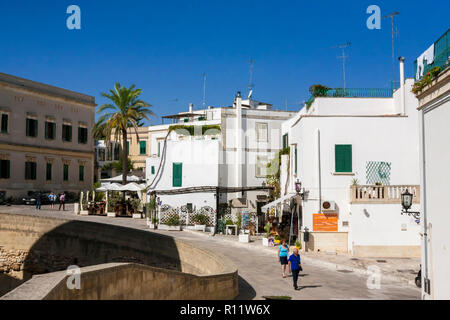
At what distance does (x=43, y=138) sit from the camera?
4666cm

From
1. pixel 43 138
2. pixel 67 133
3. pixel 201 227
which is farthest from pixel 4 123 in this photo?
pixel 201 227

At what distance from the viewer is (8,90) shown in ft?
142

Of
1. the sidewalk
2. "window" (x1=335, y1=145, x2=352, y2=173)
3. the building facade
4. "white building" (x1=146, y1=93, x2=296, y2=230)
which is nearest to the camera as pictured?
the sidewalk

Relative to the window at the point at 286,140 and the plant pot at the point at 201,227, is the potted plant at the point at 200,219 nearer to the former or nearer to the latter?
the plant pot at the point at 201,227

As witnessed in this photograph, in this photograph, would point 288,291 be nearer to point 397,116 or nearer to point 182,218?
point 397,116

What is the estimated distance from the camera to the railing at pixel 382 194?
22.4 m

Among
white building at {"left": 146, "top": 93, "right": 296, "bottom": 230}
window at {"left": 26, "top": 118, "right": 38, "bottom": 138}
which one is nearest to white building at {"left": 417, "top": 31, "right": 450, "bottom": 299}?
white building at {"left": 146, "top": 93, "right": 296, "bottom": 230}

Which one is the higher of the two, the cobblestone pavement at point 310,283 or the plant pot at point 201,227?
the plant pot at point 201,227

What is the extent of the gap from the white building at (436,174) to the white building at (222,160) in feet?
66.7

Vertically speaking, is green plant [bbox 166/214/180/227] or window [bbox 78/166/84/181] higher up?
window [bbox 78/166/84/181]

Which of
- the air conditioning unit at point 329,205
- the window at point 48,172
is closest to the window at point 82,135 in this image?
the window at point 48,172

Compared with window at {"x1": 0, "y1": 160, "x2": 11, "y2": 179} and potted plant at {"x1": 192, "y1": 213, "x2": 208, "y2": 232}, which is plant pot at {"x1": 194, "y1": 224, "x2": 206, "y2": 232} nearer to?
potted plant at {"x1": 192, "y1": 213, "x2": 208, "y2": 232}

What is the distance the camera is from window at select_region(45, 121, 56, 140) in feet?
154
